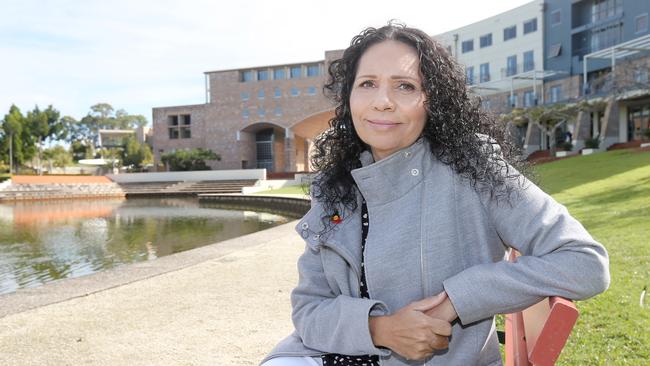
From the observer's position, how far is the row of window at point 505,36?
120ft

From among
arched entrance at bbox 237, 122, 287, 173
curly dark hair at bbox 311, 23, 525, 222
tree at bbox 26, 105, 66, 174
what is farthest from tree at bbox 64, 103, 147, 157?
curly dark hair at bbox 311, 23, 525, 222

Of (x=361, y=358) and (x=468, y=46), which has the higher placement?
(x=468, y=46)

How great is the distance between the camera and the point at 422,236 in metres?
1.42

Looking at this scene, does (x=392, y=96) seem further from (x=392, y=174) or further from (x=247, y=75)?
(x=247, y=75)

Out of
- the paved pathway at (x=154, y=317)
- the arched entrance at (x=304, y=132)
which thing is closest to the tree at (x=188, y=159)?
the arched entrance at (x=304, y=132)

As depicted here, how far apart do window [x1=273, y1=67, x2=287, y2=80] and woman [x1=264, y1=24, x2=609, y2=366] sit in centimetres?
4197

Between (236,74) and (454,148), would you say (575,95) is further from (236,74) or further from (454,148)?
(454,148)

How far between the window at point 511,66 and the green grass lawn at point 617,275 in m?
27.0

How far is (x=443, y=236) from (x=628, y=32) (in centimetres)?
3560

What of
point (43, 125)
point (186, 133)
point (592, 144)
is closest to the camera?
point (592, 144)

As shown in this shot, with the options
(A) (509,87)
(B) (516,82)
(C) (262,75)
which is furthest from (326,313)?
(C) (262,75)

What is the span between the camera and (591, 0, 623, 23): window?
31.6 meters

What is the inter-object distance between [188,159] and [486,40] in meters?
25.2

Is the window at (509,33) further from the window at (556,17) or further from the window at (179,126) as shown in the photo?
the window at (179,126)
